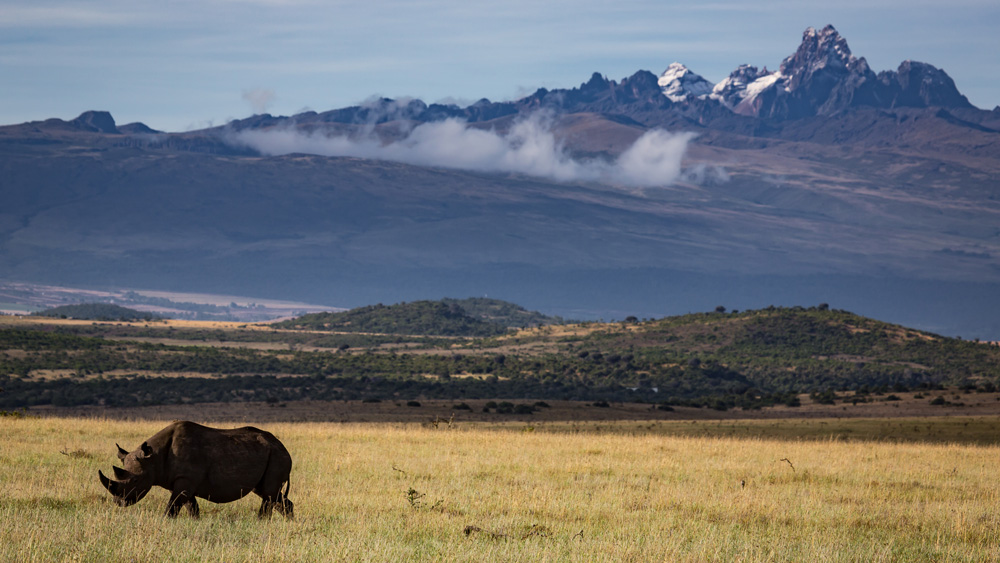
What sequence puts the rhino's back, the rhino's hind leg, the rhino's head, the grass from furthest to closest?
the rhino's hind leg, the rhino's back, the rhino's head, the grass

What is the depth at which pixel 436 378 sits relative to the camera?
8450cm

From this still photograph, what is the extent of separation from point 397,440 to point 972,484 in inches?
539

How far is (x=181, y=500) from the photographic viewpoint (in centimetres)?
1321

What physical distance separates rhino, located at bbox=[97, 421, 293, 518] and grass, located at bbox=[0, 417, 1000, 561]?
374 millimetres

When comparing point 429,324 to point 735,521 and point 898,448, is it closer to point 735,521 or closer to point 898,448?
point 898,448

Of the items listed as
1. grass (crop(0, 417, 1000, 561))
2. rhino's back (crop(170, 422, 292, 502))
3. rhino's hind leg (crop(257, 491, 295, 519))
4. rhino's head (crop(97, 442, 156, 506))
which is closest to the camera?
grass (crop(0, 417, 1000, 561))

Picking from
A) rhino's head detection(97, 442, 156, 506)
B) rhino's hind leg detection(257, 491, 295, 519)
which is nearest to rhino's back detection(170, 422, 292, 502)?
rhino's head detection(97, 442, 156, 506)

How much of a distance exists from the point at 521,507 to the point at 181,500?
5343mm

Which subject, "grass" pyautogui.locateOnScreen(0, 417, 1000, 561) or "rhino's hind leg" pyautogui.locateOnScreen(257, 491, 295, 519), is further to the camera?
"rhino's hind leg" pyautogui.locateOnScreen(257, 491, 295, 519)

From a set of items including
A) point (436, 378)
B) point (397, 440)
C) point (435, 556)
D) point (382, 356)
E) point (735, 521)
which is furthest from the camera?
point (382, 356)

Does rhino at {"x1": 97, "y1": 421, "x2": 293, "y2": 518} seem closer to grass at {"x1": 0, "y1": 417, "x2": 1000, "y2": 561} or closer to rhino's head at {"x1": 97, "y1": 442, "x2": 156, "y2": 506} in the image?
rhino's head at {"x1": 97, "y1": 442, "x2": 156, "y2": 506}

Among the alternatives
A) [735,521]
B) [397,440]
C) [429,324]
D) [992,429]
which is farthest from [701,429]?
[429,324]

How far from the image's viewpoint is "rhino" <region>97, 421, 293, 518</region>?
42.1 feet

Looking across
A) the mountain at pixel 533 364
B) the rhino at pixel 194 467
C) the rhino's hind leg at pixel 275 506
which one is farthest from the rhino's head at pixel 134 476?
the mountain at pixel 533 364
